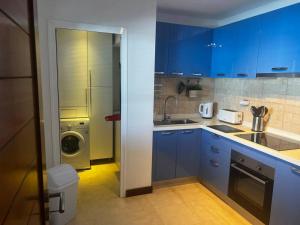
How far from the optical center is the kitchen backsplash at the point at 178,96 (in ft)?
10.7

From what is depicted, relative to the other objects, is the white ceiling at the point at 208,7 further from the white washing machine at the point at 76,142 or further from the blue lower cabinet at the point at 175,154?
the white washing machine at the point at 76,142

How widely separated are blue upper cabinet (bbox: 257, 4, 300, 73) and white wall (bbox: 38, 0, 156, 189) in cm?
119

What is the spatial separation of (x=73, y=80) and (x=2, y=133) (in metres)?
2.97

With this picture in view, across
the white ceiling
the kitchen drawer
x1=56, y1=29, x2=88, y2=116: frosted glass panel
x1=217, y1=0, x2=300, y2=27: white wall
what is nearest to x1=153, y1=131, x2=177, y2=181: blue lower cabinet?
the kitchen drawer

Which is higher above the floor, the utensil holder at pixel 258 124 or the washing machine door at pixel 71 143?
the utensil holder at pixel 258 124

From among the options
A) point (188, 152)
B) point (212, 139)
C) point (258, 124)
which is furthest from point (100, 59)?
point (258, 124)

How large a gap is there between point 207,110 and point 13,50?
3.04 meters

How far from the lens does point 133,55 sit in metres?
2.44

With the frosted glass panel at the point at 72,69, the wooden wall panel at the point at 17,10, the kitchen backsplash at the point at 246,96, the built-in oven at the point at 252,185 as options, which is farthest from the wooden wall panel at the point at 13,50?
the frosted glass panel at the point at 72,69

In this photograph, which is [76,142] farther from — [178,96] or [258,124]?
[258,124]

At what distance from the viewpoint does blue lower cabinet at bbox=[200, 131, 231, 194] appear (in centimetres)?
255

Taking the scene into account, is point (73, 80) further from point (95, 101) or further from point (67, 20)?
point (67, 20)

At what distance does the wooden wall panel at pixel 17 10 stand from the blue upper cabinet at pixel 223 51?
258 centimetres

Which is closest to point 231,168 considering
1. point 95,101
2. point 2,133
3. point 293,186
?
point 293,186
